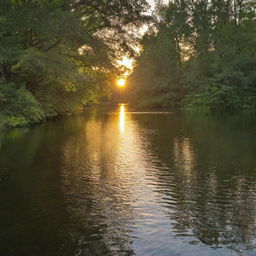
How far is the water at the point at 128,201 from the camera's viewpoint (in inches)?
247

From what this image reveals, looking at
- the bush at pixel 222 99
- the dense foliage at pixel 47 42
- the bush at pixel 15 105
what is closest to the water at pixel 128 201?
the bush at pixel 15 105

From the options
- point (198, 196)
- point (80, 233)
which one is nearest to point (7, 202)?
point (80, 233)

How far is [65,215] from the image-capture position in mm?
7641

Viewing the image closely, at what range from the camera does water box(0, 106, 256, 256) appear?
6.26 meters

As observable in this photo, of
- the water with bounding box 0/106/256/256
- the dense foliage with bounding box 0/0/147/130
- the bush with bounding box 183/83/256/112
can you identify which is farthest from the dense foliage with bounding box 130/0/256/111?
the water with bounding box 0/106/256/256

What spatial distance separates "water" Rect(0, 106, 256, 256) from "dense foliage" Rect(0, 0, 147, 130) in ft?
20.6

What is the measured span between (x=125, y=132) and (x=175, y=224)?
1559 centimetres

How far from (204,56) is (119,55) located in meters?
26.1

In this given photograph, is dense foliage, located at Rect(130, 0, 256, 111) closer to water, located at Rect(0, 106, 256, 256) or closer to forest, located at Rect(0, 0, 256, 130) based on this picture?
forest, located at Rect(0, 0, 256, 130)

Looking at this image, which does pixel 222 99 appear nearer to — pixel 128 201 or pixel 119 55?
pixel 119 55

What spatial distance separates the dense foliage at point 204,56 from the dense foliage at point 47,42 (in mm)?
17383

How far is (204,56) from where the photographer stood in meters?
50.7

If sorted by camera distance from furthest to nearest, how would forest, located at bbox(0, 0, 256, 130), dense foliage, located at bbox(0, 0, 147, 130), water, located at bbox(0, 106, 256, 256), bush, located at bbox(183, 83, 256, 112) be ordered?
bush, located at bbox(183, 83, 256, 112)
forest, located at bbox(0, 0, 256, 130)
dense foliage, located at bbox(0, 0, 147, 130)
water, located at bbox(0, 106, 256, 256)

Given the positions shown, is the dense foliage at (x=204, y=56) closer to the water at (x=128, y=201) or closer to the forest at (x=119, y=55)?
the forest at (x=119, y=55)
